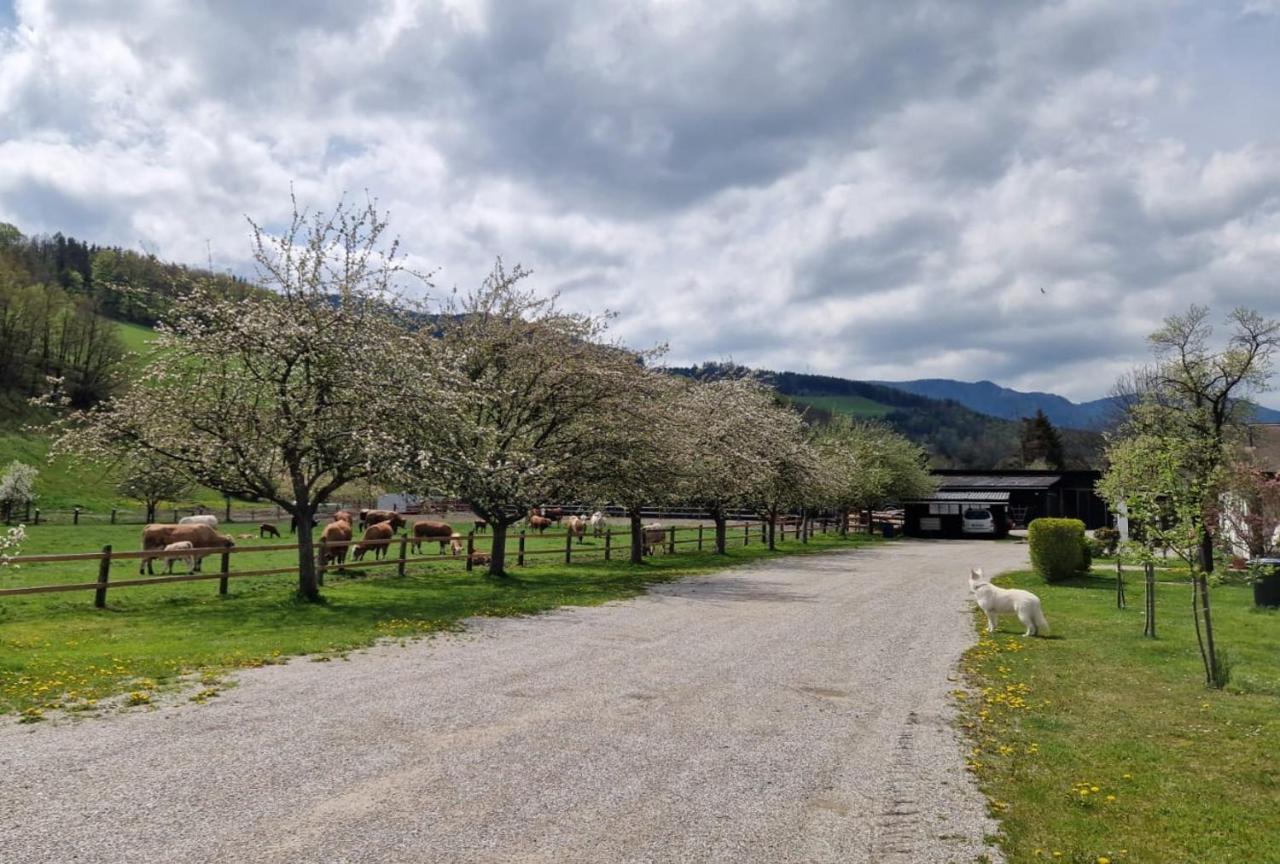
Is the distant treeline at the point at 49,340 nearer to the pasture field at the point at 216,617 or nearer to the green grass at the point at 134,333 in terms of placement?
the green grass at the point at 134,333

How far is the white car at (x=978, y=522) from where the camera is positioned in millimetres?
59312

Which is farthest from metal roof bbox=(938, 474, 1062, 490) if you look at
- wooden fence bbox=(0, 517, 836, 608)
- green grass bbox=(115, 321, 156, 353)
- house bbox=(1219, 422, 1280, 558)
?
green grass bbox=(115, 321, 156, 353)

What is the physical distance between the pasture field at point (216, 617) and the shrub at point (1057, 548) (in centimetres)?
1067

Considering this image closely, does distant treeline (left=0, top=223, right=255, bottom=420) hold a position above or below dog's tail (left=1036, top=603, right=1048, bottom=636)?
above

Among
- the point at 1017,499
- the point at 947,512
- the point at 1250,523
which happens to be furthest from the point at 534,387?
the point at 1017,499

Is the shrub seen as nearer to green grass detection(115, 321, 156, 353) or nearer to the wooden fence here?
Result: the wooden fence

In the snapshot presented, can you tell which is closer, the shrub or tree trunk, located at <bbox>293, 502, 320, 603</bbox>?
tree trunk, located at <bbox>293, 502, 320, 603</bbox>

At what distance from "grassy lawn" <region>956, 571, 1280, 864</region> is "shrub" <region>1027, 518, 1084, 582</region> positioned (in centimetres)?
1078

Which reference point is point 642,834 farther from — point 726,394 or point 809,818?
point 726,394

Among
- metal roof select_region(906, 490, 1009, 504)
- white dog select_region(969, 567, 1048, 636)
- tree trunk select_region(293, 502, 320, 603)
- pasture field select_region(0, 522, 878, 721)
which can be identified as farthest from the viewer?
metal roof select_region(906, 490, 1009, 504)

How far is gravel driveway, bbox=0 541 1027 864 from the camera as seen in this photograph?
543cm

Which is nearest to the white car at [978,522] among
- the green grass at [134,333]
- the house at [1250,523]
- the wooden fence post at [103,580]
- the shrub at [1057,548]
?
the house at [1250,523]

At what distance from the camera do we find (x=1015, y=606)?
596 inches

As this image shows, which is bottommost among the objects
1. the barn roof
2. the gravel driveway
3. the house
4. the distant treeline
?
the gravel driveway
